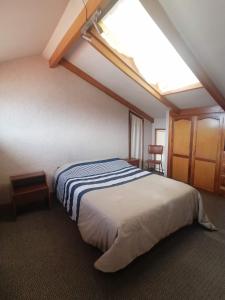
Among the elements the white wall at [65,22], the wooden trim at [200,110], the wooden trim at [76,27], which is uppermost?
the white wall at [65,22]

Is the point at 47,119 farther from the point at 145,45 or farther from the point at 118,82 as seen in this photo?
the point at 145,45

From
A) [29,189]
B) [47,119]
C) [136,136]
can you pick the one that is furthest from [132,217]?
[136,136]

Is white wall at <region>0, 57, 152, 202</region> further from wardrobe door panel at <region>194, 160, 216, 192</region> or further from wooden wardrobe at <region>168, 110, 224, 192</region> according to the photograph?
wardrobe door panel at <region>194, 160, 216, 192</region>

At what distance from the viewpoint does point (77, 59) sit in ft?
9.29

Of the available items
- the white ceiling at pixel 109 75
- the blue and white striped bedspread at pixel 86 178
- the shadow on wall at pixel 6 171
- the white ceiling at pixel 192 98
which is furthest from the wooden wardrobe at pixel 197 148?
the shadow on wall at pixel 6 171

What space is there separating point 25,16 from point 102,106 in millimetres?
2194

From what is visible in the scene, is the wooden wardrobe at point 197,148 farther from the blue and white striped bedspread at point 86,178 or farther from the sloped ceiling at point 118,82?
the blue and white striped bedspread at point 86,178

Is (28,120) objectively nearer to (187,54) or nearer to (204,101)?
(187,54)

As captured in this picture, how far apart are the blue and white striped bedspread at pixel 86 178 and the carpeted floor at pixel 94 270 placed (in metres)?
0.42

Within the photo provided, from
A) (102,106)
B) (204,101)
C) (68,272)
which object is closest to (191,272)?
(68,272)

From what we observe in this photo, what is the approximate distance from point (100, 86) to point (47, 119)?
1.27m

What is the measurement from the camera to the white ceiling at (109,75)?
252 centimetres

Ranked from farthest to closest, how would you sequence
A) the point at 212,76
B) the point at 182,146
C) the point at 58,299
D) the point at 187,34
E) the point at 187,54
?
the point at 182,146, the point at 212,76, the point at 187,54, the point at 187,34, the point at 58,299

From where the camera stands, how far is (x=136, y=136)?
4.33 metres
